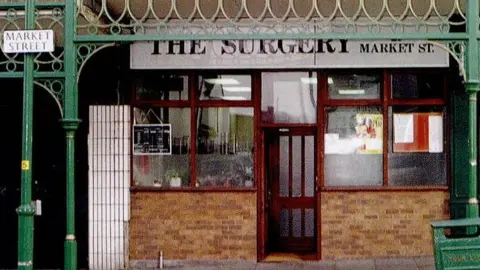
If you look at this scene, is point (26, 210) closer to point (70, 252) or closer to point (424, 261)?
point (70, 252)

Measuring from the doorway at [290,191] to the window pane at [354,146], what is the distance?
1.74ft

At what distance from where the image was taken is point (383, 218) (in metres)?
12.2

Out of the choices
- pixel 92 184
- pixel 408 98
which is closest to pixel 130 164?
pixel 92 184

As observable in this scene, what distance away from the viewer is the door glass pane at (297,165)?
1299 centimetres

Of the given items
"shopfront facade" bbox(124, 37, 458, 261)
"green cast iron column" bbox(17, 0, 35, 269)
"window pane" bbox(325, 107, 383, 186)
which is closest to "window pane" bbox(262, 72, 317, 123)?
"shopfront facade" bbox(124, 37, 458, 261)

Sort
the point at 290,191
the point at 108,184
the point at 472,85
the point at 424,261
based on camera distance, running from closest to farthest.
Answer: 1. the point at 472,85
2. the point at 424,261
3. the point at 108,184
4. the point at 290,191

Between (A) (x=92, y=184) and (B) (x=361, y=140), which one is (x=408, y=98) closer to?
(B) (x=361, y=140)

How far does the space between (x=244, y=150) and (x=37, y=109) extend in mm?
3348

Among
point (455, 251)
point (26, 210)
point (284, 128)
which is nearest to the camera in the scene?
point (455, 251)

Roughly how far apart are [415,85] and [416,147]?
3.19 feet

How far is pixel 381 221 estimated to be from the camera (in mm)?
12219

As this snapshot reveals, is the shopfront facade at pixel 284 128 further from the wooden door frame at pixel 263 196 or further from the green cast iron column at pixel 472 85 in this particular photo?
the green cast iron column at pixel 472 85

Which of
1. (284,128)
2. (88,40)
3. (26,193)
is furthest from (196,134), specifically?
(26,193)

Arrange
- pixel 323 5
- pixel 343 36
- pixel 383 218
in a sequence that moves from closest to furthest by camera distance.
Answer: pixel 343 36 → pixel 323 5 → pixel 383 218
